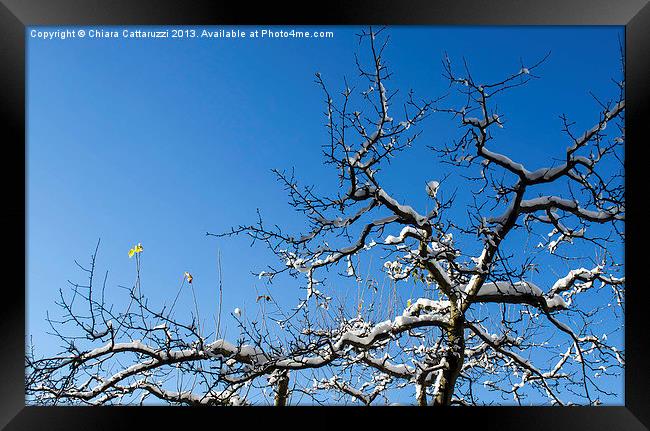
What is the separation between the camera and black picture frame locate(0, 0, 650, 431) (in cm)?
228

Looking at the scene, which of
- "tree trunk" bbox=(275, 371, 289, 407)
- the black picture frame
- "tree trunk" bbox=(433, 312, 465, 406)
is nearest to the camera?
the black picture frame

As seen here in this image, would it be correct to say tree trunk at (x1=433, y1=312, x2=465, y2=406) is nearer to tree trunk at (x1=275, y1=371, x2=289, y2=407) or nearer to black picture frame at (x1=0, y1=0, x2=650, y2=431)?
tree trunk at (x1=275, y1=371, x2=289, y2=407)

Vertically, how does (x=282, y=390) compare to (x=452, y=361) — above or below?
below

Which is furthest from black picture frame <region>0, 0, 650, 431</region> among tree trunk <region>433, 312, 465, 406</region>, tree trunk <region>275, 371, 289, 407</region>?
tree trunk <region>433, 312, 465, 406</region>
